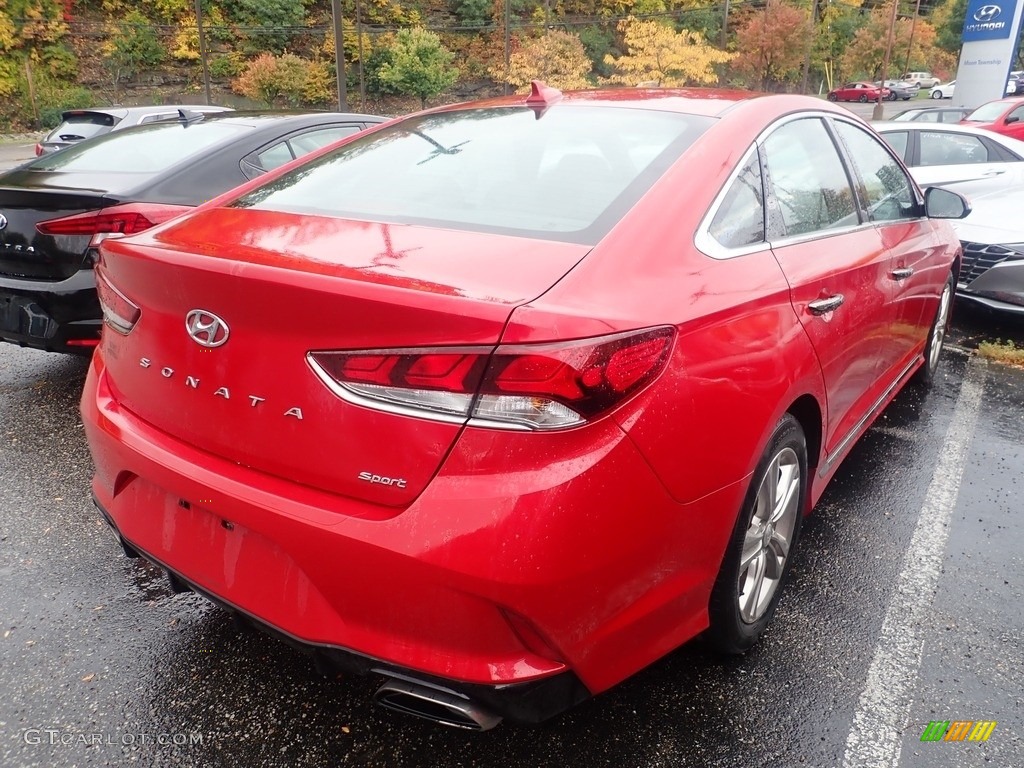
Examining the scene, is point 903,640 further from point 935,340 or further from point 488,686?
point 935,340

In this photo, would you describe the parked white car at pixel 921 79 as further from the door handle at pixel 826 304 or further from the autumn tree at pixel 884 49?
the door handle at pixel 826 304

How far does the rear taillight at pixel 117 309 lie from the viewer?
1.81 metres

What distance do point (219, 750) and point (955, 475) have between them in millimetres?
3199

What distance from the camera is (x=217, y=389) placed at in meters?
1.62

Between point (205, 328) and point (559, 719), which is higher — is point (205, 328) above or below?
above

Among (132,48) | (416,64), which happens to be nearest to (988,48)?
(416,64)

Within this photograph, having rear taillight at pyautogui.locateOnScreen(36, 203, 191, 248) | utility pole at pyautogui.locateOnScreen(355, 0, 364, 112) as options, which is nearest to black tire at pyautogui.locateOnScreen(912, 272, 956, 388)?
rear taillight at pyautogui.locateOnScreen(36, 203, 191, 248)

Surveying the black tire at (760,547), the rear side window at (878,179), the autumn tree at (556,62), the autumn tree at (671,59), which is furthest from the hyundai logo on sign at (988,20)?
the autumn tree at (556,62)

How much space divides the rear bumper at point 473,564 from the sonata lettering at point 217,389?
151 millimetres

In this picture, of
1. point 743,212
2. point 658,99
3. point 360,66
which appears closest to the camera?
point 743,212

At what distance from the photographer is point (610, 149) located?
215cm

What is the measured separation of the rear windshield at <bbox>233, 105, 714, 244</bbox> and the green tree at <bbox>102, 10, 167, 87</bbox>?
163 feet

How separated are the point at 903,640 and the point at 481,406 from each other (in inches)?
67.3

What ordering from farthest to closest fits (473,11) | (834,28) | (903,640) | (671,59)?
1. (834,28)
2. (473,11)
3. (671,59)
4. (903,640)
